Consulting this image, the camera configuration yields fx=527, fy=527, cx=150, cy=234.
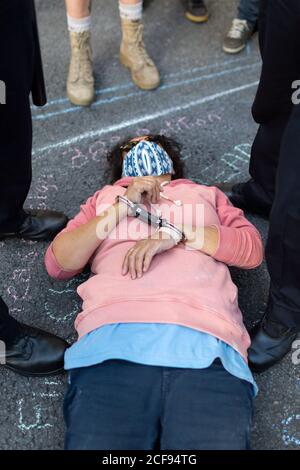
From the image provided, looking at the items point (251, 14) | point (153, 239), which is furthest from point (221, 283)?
point (251, 14)

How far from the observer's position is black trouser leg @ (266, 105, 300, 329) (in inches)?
41.8

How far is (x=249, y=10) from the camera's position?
2.41 meters

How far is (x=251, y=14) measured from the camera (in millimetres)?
2426

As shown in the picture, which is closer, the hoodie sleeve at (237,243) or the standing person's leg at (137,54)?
the hoodie sleeve at (237,243)

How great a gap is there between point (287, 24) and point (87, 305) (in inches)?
31.0

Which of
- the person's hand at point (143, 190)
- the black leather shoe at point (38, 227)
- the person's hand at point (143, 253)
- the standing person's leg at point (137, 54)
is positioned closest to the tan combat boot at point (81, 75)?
the standing person's leg at point (137, 54)

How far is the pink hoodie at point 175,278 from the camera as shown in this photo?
3.76 feet

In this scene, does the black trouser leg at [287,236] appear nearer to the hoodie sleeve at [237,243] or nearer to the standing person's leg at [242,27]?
the hoodie sleeve at [237,243]

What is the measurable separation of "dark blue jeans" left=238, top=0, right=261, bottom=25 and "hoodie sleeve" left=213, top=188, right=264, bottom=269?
1410 millimetres

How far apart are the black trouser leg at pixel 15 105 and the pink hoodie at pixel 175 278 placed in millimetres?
205

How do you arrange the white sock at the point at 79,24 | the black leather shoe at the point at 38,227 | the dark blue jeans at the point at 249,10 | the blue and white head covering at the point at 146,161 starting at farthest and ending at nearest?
the dark blue jeans at the point at 249,10 < the white sock at the point at 79,24 < the black leather shoe at the point at 38,227 < the blue and white head covering at the point at 146,161
